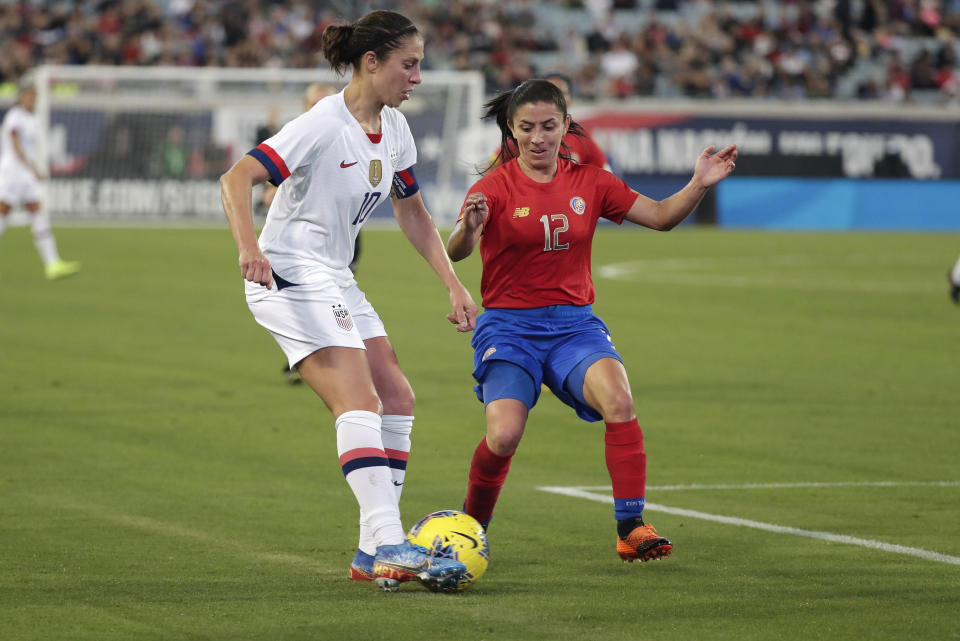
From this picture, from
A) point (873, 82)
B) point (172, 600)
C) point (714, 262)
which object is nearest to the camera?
point (172, 600)

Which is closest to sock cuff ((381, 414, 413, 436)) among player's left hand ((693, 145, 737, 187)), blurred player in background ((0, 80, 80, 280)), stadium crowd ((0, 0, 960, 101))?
player's left hand ((693, 145, 737, 187))

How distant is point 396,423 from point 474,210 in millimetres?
951

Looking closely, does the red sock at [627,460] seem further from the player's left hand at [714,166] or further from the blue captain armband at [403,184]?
the blue captain armband at [403,184]

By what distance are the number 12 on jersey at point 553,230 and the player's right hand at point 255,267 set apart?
4.86 ft

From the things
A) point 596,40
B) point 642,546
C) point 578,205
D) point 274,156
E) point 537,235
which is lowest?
point 596,40

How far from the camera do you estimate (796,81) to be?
40375mm

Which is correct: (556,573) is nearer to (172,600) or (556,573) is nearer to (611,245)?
(172,600)

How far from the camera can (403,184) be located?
682cm

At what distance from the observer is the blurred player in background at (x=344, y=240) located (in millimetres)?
6109

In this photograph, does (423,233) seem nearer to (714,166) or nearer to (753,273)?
(714,166)

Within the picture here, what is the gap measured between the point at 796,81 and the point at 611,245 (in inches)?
483

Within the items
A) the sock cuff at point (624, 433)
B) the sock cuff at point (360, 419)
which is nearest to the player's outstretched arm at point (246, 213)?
the sock cuff at point (360, 419)

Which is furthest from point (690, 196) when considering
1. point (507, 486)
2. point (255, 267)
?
point (507, 486)

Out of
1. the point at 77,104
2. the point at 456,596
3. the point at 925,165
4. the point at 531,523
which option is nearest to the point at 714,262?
the point at 925,165
